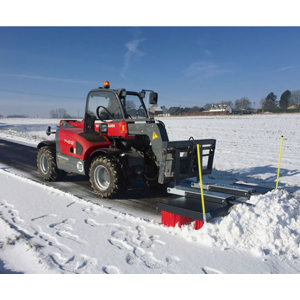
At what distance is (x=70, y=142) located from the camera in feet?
21.5

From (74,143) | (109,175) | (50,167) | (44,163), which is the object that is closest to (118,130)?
(109,175)

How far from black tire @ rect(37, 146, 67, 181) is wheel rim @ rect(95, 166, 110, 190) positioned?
1814mm

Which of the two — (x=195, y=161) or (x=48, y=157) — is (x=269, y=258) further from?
(x=48, y=157)

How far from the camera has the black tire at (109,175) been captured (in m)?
5.53

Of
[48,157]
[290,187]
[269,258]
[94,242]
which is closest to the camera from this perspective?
[269,258]

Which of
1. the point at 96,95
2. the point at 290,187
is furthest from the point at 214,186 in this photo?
the point at 96,95

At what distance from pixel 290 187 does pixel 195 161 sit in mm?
2842

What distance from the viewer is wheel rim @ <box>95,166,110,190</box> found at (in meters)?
5.93

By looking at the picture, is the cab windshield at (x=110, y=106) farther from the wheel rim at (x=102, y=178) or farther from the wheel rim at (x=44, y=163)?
the wheel rim at (x=44, y=163)

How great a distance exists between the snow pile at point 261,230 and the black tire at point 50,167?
4.36 metres

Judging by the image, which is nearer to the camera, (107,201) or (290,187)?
(107,201)

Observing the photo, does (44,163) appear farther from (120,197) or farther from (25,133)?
(25,133)

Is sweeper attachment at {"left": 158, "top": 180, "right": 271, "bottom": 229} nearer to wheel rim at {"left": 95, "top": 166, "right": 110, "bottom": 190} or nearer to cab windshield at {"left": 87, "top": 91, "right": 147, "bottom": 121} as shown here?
wheel rim at {"left": 95, "top": 166, "right": 110, "bottom": 190}

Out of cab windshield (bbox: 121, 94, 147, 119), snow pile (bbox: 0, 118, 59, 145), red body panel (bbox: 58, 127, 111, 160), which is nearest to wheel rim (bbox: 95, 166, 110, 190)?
red body panel (bbox: 58, 127, 111, 160)
